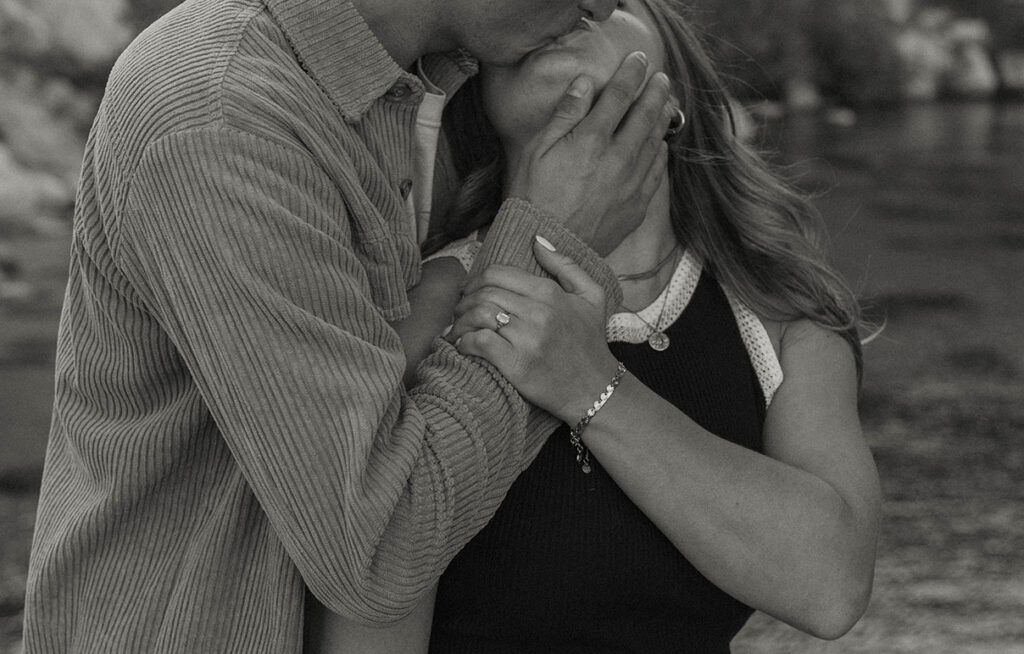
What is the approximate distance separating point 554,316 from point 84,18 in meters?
6.54

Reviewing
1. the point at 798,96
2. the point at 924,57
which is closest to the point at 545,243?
the point at 798,96

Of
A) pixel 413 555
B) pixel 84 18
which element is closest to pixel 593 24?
pixel 413 555

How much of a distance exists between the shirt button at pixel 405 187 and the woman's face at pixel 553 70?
6.5 inches

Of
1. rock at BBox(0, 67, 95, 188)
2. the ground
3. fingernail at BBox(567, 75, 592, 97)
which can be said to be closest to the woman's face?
fingernail at BBox(567, 75, 592, 97)

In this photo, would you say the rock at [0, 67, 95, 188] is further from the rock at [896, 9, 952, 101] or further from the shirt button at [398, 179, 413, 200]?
the rock at [896, 9, 952, 101]

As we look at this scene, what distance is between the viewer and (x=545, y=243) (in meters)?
1.27

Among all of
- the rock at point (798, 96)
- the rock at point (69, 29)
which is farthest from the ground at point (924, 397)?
the rock at point (798, 96)

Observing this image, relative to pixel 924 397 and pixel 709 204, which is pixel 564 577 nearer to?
pixel 709 204

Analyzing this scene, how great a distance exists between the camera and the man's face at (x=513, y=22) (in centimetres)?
125

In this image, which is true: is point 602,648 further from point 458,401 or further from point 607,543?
point 458,401

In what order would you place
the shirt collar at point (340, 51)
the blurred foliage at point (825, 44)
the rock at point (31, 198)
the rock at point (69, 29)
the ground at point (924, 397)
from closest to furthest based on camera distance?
the shirt collar at point (340, 51), the ground at point (924, 397), the rock at point (31, 198), the rock at point (69, 29), the blurred foliage at point (825, 44)

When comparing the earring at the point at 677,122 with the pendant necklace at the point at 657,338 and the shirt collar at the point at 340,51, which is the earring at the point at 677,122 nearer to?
the pendant necklace at the point at 657,338

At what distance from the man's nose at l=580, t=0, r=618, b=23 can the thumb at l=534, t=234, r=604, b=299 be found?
0.24 m

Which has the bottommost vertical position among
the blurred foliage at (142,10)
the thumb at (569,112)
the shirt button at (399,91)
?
the blurred foliage at (142,10)
